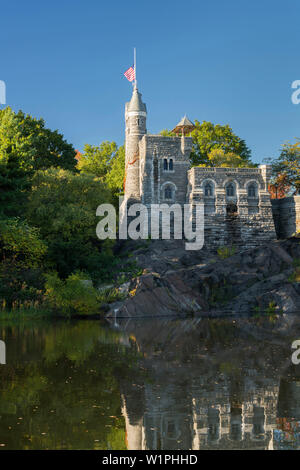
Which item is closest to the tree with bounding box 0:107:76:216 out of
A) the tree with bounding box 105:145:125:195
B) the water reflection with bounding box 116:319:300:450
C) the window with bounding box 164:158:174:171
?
the window with bounding box 164:158:174:171

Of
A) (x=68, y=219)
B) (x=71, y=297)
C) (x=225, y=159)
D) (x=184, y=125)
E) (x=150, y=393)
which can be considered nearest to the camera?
(x=150, y=393)

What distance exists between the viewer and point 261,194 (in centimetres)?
5075

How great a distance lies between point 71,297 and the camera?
33.1 meters

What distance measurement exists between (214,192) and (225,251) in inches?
289

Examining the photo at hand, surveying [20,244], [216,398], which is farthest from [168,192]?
[216,398]

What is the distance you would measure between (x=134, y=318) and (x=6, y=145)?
1419cm

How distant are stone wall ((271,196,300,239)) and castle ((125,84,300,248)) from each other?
10cm

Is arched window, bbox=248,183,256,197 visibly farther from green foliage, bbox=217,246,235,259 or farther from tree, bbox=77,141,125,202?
tree, bbox=77,141,125,202

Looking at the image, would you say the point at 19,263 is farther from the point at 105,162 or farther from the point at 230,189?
the point at 105,162

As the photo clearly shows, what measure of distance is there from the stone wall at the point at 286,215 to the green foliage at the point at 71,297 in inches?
1003
